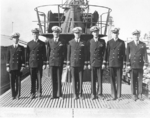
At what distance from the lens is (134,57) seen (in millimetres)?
4949

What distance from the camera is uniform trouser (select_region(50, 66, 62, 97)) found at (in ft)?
16.6

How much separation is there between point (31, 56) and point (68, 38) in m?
2.06

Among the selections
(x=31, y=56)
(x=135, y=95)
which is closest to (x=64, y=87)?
(x=31, y=56)

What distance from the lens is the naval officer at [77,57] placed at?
491 cm

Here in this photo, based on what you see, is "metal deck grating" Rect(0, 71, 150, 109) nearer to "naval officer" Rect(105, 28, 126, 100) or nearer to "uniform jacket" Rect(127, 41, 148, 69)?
"naval officer" Rect(105, 28, 126, 100)

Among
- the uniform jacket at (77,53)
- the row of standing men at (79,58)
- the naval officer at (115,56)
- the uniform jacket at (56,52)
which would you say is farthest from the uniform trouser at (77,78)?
the naval officer at (115,56)

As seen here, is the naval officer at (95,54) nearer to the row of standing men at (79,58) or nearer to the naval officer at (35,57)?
the row of standing men at (79,58)

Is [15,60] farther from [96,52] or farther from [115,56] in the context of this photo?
[115,56]

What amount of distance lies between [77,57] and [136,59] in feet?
4.68

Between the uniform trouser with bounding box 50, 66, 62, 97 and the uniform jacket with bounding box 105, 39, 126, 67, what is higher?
the uniform jacket with bounding box 105, 39, 126, 67

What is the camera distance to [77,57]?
491 cm

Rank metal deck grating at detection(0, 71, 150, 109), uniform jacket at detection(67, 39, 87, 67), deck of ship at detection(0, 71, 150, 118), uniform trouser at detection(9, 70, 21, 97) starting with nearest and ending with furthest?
deck of ship at detection(0, 71, 150, 118) → metal deck grating at detection(0, 71, 150, 109) → uniform jacket at detection(67, 39, 87, 67) → uniform trouser at detection(9, 70, 21, 97)

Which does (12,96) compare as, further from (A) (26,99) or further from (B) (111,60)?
(B) (111,60)

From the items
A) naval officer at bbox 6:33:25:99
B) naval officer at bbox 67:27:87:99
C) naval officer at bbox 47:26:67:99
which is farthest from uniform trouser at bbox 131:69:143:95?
naval officer at bbox 6:33:25:99
